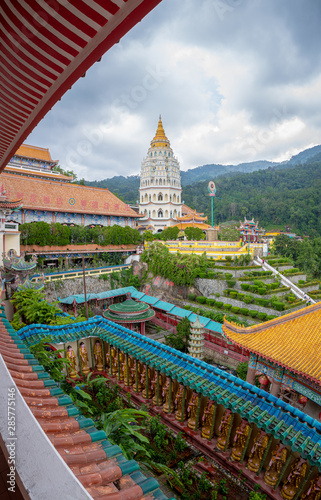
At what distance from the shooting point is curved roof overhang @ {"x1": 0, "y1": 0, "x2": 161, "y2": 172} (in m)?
1.83

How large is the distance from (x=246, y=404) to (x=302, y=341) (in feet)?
9.84

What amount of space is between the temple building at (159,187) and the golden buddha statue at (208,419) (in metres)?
35.9

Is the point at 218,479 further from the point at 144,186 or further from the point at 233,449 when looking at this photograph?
the point at 144,186

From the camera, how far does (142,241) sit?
29641mm

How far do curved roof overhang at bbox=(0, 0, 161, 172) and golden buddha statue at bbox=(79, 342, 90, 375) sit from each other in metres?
7.89

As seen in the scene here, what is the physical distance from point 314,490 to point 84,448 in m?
5.06

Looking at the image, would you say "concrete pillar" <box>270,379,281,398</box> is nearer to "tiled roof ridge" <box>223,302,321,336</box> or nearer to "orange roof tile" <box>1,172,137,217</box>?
"tiled roof ridge" <box>223,302,321,336</box>

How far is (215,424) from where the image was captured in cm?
664

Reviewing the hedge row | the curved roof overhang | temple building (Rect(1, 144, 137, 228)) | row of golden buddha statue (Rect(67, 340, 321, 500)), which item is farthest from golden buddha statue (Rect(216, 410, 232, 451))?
temple building (Rect(1, 144, 137, 228))

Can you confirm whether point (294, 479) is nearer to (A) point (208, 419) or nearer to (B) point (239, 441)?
(B) point (239, 441)

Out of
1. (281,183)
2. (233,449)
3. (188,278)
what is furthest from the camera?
(281,183)

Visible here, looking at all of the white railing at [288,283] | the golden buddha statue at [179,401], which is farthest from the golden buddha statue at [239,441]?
the white railing at [288,283]

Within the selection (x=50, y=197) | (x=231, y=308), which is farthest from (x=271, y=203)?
(x=231, y=308)

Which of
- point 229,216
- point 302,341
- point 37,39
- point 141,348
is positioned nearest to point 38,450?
point 37,39
